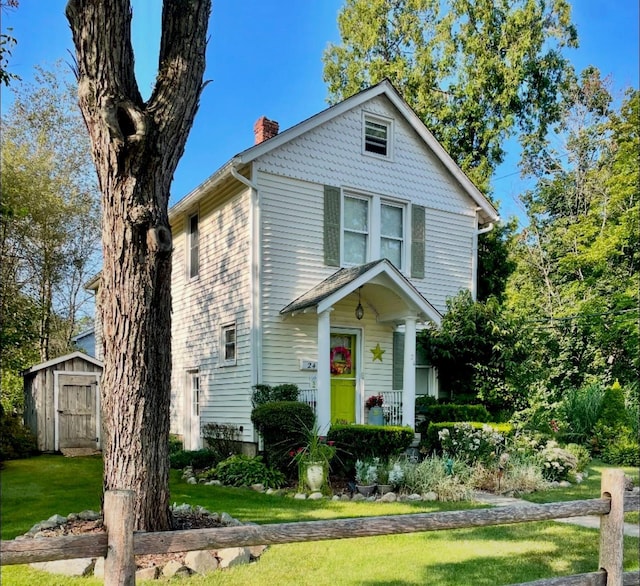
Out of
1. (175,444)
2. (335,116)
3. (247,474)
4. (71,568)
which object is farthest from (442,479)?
(335,116)

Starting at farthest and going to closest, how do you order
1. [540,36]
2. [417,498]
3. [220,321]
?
[540,36] → [220,321] → [417,498]

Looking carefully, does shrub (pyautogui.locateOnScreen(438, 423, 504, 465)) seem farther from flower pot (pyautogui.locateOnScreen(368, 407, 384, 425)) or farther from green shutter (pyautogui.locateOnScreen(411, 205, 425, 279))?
green shutter (pyautogui.locateOnScreen(411, 205, 425, 279))

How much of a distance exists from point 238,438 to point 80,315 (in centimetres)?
1368

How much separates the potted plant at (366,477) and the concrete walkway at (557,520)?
143 centimetres

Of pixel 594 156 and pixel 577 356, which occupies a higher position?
pixel 594 156

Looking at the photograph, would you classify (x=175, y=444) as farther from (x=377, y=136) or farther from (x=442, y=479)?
(x=377, y=136)

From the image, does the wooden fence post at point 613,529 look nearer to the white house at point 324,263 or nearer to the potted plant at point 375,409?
the white house at point 324,263

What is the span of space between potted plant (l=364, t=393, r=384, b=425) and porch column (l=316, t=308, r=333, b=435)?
5.04 ft

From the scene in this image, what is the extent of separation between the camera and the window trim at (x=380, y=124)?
1169cm

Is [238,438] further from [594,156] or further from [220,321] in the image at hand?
[594,156]

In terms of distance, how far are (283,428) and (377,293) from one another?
11.7 feet

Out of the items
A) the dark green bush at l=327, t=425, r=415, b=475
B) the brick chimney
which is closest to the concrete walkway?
the dark green bush at l=327, t=425, r=415, b=475

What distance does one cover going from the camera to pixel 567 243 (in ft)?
59.4

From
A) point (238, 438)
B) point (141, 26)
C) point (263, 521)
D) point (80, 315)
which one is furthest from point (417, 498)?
point (80, 315)
